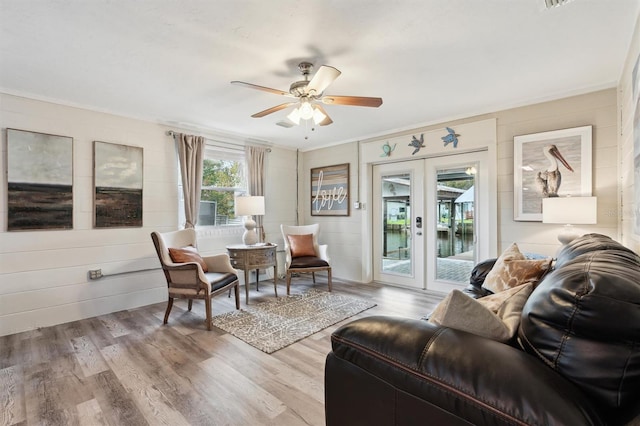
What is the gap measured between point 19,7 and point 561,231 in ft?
15.6

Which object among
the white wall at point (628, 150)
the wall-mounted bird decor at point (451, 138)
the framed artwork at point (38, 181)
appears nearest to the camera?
the white wall at point (628, 150)

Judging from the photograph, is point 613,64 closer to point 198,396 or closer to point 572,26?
point 572,26

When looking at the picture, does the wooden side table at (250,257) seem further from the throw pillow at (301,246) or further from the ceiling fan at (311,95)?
the ceiling fan at (311,95)

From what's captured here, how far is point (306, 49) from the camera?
225cm

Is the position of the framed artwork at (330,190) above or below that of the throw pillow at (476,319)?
above

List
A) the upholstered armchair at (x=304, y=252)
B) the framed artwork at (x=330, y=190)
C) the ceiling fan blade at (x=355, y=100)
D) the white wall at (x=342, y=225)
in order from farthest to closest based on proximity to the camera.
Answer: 1. the framed artwork at (x=330, y=190)
2. the white wall at (x=342, y=225)
3. the upholstered armchair at (x=304, y=252)
4. the ceiling fan blade at (x=355, y=100)

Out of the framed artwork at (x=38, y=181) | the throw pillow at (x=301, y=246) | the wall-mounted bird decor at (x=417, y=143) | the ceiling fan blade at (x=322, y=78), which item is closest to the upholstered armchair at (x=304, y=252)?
the throw pillow at (x=301, y=246)

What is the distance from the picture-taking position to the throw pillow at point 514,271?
76.0 inches

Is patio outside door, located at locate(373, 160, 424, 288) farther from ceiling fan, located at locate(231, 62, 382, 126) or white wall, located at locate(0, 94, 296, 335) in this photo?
white wall, located at locate(0, 94, 296, 335)

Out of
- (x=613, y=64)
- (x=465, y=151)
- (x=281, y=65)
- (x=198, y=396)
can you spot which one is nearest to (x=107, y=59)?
(x=281, y=65)

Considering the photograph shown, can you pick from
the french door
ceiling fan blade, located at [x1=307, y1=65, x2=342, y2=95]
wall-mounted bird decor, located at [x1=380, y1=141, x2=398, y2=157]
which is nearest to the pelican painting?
the french door

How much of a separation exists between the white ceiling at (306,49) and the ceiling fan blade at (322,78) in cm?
23

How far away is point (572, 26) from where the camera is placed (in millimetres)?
2008

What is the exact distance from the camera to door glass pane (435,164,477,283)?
3.97 meters
